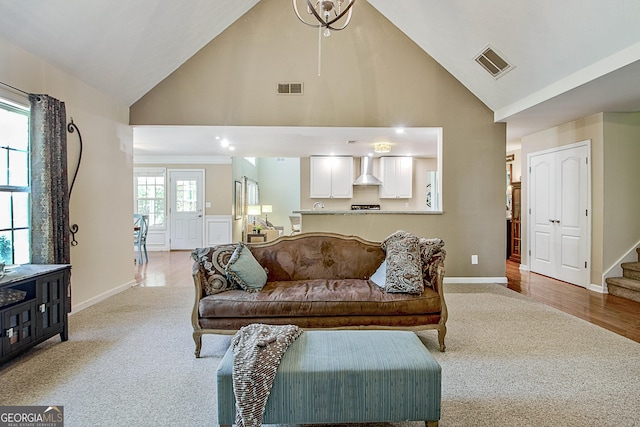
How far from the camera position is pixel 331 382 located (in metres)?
1.58

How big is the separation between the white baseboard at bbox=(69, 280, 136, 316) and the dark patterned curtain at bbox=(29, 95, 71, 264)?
76 centimetres

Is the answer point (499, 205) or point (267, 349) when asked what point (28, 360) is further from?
point (499, 205)

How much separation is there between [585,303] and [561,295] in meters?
0.34

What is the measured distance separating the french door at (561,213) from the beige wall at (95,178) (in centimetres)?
638

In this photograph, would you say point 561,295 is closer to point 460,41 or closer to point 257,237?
point 460,41

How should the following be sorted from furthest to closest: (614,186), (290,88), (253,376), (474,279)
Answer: (474,279) → (290,88) → (614,186) → (253,376)

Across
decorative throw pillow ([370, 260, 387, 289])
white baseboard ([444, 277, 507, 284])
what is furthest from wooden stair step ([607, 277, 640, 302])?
decorative throw pillow ([370, 260, 387, 289])

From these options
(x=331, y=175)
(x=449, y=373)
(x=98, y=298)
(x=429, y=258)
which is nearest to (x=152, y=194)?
(x=331, y=175)

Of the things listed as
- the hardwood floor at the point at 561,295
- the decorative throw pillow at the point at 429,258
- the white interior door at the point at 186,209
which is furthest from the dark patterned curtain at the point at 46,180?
the white interior door at the point at 186,209

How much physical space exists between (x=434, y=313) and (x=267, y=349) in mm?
1528

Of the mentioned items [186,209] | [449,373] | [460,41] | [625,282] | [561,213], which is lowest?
[449,373]

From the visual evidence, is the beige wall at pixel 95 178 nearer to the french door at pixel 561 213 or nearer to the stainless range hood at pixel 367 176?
the stainless range hood at pixel 367 176

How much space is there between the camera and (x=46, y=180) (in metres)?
3.01

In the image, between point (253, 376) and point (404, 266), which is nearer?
point (253, 376)
